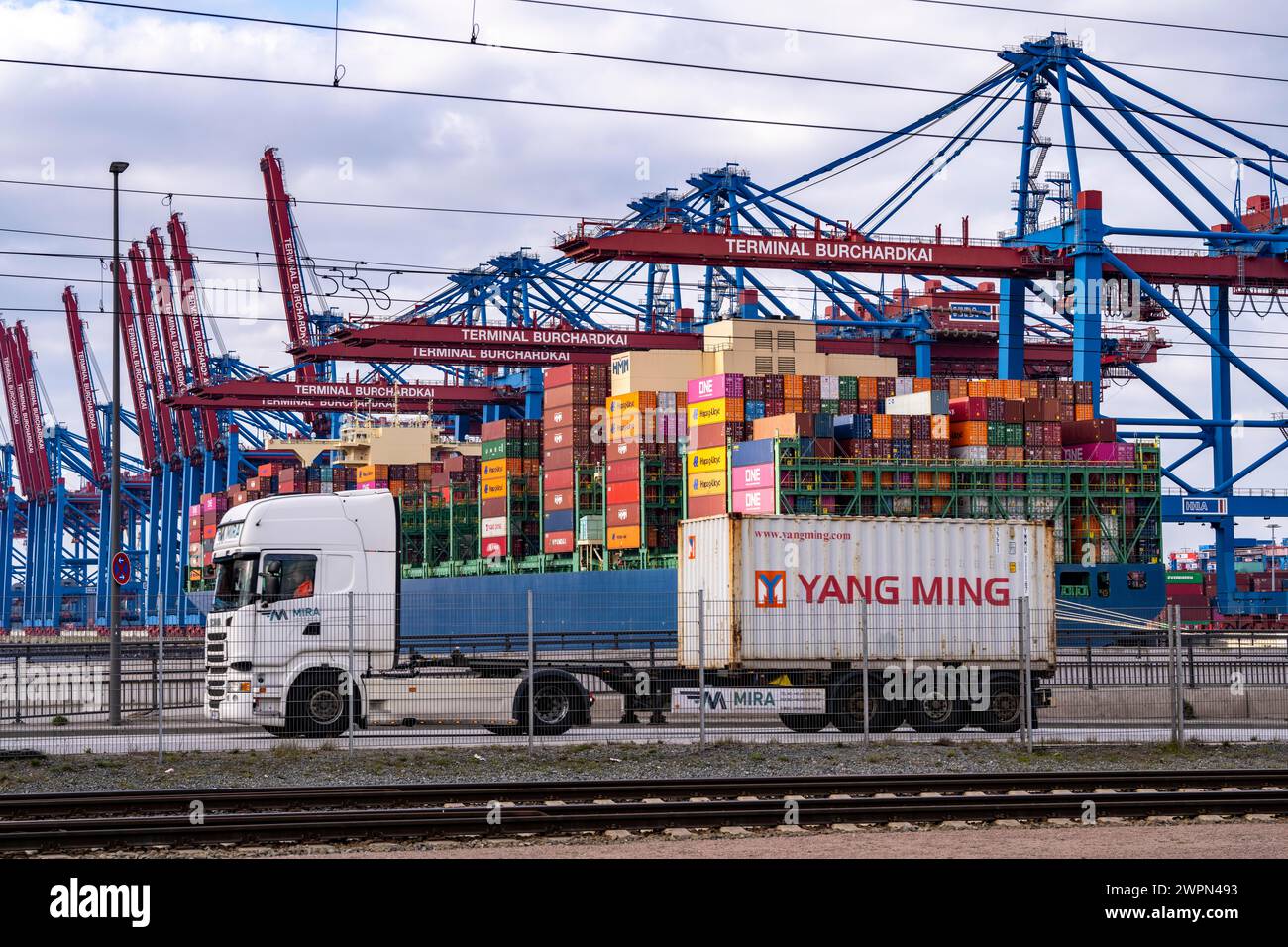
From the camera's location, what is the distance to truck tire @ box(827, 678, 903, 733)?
23156mm

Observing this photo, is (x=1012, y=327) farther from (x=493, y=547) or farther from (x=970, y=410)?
(x=493, y=547)

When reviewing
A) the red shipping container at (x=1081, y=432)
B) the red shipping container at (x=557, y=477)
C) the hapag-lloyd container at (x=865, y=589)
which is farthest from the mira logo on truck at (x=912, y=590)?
the red shipping container at (x=557, y=477)

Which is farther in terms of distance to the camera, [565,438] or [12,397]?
[12,397]

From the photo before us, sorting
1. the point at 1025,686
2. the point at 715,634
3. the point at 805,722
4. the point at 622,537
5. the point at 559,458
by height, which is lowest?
the point at 805,722

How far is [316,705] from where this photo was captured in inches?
850

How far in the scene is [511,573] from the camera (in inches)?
2982

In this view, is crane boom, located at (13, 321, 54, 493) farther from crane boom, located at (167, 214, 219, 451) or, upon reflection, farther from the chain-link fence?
the chain-link fence

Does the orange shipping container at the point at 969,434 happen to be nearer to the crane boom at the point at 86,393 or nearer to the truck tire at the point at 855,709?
the truck tire at the point at 855,709

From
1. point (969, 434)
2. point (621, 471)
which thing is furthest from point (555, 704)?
point (621, 471)

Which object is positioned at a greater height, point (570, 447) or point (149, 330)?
point (149, 330)

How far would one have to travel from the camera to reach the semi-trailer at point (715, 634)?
21438 millimetres

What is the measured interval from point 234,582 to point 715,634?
7.34 m

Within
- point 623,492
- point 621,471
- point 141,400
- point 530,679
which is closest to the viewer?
point 530,679

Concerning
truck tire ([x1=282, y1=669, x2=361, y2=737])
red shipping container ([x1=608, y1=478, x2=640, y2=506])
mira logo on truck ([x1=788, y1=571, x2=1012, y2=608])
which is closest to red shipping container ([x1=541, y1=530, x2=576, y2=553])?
red shipping container ([x1=608, y1=478, x2=640, y2=506])
